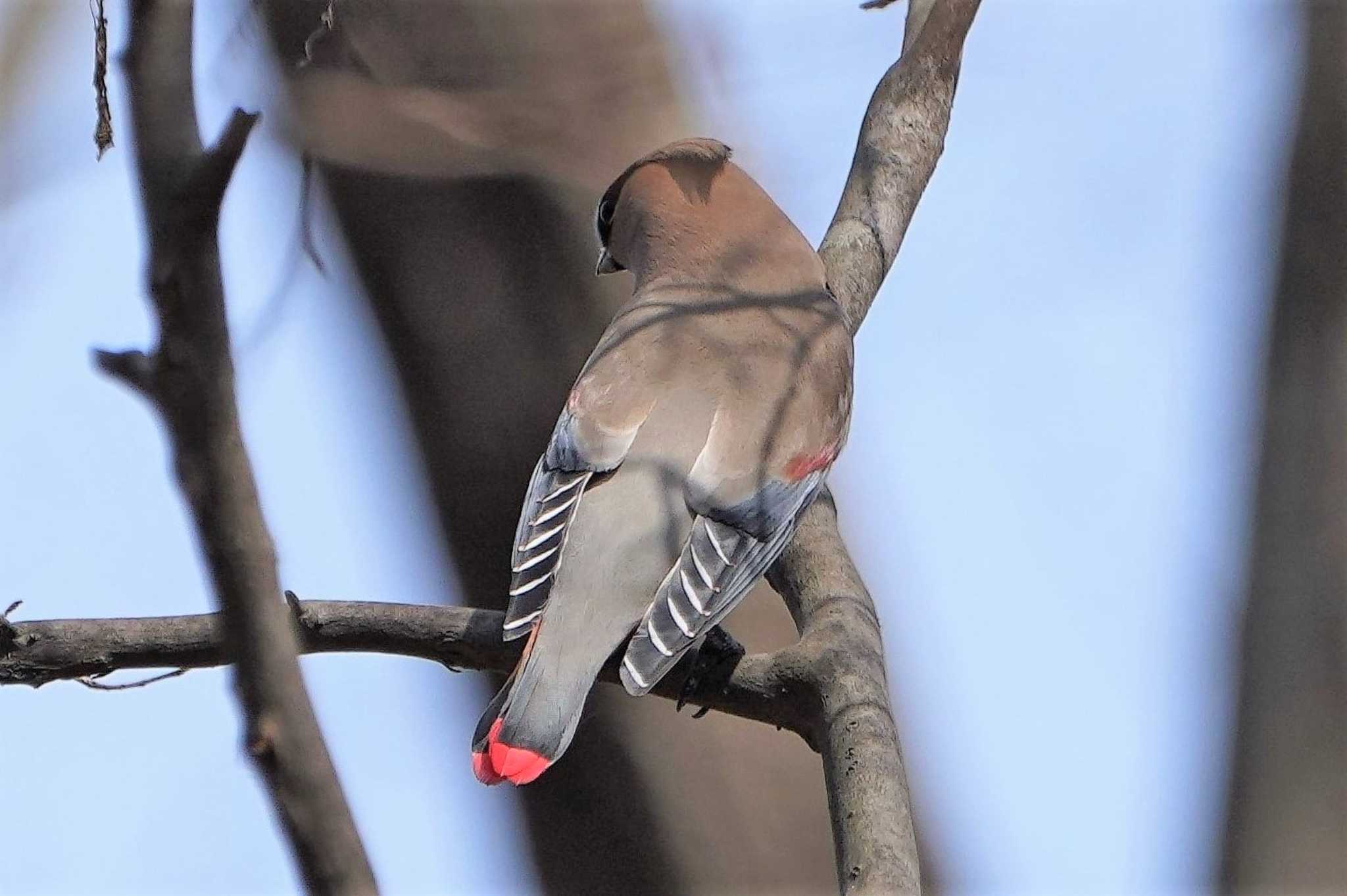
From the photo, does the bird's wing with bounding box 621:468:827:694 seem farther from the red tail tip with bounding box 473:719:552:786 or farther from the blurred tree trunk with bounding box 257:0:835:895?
the blurred tree trunk with bounding box 257:0:835:895

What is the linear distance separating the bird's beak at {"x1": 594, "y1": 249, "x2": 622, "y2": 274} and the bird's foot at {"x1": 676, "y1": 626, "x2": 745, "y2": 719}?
154 centimetres

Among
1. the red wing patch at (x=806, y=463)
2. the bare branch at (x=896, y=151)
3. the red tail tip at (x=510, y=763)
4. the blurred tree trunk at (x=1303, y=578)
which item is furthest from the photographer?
the bare branch at (x=896, y=151)

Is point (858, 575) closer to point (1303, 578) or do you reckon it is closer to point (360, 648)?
point (360, 648)

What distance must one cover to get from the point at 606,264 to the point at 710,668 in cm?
168

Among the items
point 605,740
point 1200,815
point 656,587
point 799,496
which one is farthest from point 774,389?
point 1200,815

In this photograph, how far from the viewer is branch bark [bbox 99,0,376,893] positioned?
1214 mm

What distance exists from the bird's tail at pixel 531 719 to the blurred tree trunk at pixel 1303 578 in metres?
1.82

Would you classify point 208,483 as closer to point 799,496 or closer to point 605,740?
point 799,496

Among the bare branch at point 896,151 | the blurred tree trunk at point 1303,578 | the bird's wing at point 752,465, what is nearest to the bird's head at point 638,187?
the bare branch at point 896,151

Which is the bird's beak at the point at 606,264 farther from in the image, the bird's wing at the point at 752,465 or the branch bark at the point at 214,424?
the branch bark at the point at 214,424

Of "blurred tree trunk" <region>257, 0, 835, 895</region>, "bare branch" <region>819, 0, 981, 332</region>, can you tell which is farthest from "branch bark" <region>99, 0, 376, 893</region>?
"bare branch" <region>819, 0, 981, 332</region>

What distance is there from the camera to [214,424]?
1248 millimetres

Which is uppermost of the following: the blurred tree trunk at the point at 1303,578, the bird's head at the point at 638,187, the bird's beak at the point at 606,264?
the bird's head at the point at 638,187

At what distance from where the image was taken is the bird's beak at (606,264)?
4469 mm
